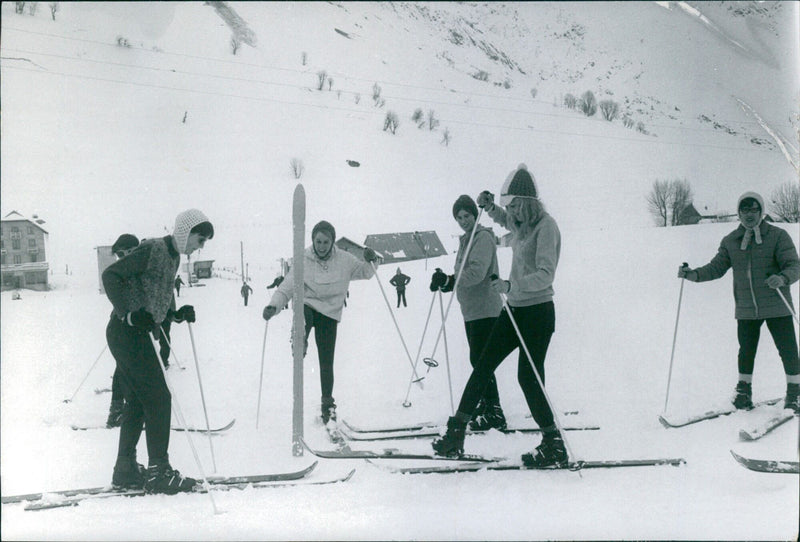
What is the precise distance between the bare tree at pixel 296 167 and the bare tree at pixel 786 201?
2257 millimetres

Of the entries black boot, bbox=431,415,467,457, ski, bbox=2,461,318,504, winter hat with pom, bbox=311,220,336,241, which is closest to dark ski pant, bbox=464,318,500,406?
black boot, bbox=431,415,467,457

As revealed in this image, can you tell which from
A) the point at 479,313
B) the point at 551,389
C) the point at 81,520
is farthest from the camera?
the point at 551,389

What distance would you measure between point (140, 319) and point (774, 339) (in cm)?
286

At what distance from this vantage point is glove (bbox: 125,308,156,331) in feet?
7.29

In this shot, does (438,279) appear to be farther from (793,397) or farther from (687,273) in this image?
(793,397)

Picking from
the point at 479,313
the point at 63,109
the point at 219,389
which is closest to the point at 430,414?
the point at 479,313

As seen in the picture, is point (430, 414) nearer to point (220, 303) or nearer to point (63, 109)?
point (220, 303)

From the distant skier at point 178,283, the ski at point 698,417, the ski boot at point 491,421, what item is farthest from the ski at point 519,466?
the distant skier at point 178,283

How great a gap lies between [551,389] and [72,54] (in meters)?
2.72

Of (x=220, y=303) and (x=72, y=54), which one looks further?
(x=220, y=303)

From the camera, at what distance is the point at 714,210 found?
2852 millimetres

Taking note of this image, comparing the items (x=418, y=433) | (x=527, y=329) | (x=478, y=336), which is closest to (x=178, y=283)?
(x=418, y=433)

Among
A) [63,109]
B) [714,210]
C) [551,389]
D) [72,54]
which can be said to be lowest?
[551,389]

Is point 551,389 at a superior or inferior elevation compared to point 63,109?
inferior
